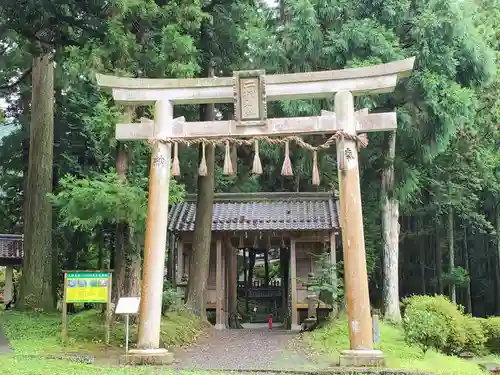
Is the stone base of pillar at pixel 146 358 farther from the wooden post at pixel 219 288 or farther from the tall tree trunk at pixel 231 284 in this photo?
the tall tree trunk at pixel 231 284

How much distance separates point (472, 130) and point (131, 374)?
13905 millimetres

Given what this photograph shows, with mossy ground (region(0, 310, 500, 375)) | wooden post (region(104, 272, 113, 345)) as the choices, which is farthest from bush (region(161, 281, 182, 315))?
wooden post (region(104, 272, 113, 345))

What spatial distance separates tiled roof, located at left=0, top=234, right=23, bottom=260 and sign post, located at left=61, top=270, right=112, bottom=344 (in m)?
11.4

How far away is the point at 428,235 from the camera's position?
25375 mm

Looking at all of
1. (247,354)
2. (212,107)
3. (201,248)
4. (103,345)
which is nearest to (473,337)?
(247,354)

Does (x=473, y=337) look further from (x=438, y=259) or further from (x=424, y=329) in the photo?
(x=438, y=259)

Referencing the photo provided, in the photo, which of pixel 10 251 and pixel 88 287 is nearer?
pixel 88 287

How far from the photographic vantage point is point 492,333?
1257 cm

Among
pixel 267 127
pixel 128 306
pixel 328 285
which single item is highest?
pixel 267 127

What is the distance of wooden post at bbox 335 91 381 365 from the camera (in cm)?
885

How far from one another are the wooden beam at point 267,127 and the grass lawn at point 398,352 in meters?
4.08

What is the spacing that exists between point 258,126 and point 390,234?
7014 millimetres


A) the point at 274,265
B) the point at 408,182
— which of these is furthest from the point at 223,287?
the point at 274,265

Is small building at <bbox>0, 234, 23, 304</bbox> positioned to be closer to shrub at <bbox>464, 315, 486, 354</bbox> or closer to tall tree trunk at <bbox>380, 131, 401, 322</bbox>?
tall tree trunk at <bbox>380, 131, 401, 322</bbox>
